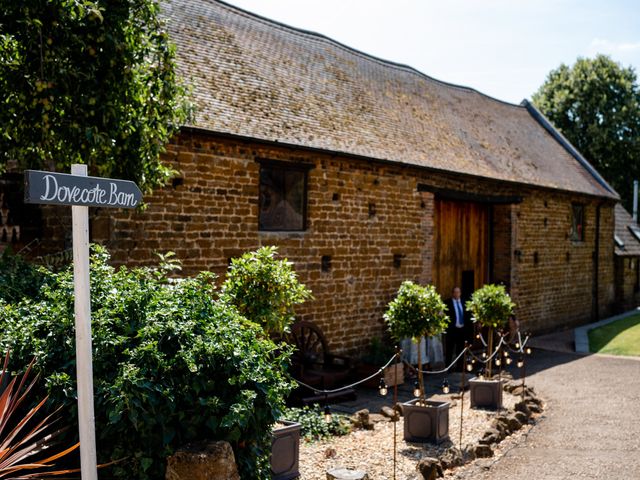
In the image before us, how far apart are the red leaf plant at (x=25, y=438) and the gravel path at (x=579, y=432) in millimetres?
4767

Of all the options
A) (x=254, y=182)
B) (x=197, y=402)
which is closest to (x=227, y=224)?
(x=254, y=182)

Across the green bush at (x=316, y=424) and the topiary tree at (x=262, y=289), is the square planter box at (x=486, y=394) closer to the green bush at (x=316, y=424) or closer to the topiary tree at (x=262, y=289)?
the green bush at (x=316, y=424)

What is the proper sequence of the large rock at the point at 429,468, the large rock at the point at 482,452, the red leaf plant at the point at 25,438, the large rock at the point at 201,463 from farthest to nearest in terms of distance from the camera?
the large rock at the point at 482,452 → the large rock at the point at 429,468 → the large rock at the point at 201,463 → the red leaf plant at the point at 25,438

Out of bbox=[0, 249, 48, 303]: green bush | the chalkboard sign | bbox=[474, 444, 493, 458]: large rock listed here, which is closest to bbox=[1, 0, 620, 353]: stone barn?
bbox=[0, 249, 48, 303]: green bush

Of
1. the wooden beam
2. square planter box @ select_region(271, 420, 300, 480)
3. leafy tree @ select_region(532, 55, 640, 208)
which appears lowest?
square planter box @ select_region(271, 420, 300, 480)

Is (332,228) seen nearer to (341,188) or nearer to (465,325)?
(341,188)

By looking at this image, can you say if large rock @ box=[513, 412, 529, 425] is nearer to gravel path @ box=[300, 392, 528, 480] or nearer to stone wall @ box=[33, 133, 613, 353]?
gravel path @ box=[300, 392, 528, 480]

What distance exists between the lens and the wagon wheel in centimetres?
1146

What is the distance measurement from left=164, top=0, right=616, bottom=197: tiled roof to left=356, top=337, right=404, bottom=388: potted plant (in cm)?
390

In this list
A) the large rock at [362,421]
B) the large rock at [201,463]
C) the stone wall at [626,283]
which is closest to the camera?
the large rock at [201,463]

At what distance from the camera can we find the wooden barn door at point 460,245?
52.3 feet

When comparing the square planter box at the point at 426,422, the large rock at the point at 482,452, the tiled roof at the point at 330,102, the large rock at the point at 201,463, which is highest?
the tiled roof at the point at 330,102

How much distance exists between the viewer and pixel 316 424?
8859 mm

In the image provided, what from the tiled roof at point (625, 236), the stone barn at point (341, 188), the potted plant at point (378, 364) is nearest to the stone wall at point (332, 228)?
the stone barn at point (341, 188)
